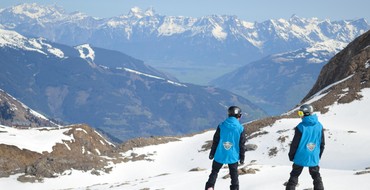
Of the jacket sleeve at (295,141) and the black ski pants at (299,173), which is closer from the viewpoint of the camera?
the jacket sleeve at (295,141)

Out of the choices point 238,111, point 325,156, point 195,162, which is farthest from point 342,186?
point 195,162

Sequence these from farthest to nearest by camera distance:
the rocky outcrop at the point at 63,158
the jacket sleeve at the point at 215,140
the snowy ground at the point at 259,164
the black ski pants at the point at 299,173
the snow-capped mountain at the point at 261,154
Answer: the rocky outcrop at the point at 63,158, the snow-capped mountain at the point at 261,154, the snowy ground at the point at 259,164, the jacket sleeve at the point at 215,140, the black ski pants at the point at 299,173

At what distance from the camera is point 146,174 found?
5619cm

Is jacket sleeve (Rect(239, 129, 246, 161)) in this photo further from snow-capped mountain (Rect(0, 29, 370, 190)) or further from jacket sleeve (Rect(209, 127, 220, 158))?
snow-capped mountain (Rect(0, 29, 370, 190))

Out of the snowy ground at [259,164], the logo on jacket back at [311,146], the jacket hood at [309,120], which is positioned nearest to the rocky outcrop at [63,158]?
the snowy ground at [259,164]

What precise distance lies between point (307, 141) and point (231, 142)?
8.67ft

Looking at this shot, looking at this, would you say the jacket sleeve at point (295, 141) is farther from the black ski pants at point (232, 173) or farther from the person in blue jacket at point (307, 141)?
the black ski pants at point (232, 173)

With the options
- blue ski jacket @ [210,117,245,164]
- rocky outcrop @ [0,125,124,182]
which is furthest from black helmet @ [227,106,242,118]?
rocky outcrop @ [0,125,124,182]

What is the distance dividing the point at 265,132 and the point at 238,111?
39693 mm

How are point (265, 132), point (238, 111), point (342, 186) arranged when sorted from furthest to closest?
point (265, 132) < point (342, 186) < point (238, 111)

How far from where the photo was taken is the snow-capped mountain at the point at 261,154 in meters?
26.9

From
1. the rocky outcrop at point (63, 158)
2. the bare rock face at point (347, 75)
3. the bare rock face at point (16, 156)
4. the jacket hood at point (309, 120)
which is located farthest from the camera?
the bare rock face at point (16, 156)

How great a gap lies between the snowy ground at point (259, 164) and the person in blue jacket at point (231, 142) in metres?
5.73

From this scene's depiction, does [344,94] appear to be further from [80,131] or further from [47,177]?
[80,131]
